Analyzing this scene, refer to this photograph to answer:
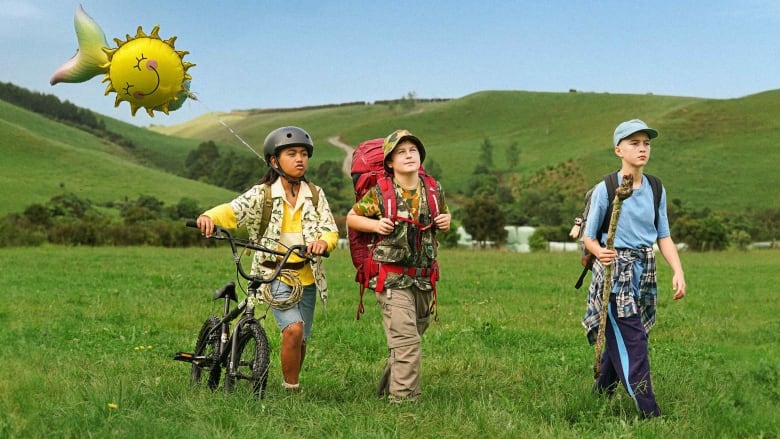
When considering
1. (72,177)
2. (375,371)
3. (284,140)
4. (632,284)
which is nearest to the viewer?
(632,284)

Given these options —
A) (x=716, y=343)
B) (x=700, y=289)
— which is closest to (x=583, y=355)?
(x=716, y=343)

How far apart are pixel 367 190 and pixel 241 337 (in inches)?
62.7

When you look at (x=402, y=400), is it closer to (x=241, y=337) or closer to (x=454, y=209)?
(x=241, y=337)

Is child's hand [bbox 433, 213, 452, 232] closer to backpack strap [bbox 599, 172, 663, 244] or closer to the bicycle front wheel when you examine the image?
backpack strap [bbox 599, 172, 663, 244]

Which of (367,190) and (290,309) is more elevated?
(367,190)

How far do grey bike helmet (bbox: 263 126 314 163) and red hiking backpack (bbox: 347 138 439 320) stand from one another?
0.49 metres

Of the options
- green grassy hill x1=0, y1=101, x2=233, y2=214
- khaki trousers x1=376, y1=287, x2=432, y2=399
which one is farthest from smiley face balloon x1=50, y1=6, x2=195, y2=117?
green grassy hill x1=0, y1=101, x2=233, y2=214

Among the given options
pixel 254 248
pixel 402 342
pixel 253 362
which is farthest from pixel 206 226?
pixel 402 342

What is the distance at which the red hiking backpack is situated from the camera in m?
6.80

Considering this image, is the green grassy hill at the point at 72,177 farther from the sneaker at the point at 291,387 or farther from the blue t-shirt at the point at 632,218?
the blue t-shirt at the point at 632,218

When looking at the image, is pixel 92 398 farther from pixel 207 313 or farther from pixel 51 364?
pixel 207 313

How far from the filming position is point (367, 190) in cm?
711

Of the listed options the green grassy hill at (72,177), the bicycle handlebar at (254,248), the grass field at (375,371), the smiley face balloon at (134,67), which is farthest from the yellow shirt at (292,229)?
the green grassy hill at (72,177)

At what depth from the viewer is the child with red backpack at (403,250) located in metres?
6.75
